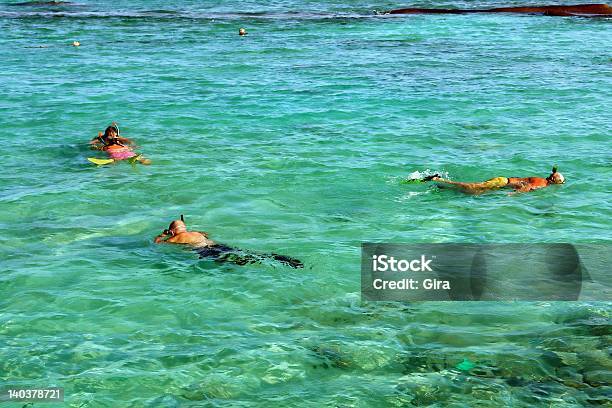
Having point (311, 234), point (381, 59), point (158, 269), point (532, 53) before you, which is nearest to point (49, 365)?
point (158, 269)

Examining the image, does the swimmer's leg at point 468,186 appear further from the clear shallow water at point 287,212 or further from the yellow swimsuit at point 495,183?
the clear shallow water at point 287,212

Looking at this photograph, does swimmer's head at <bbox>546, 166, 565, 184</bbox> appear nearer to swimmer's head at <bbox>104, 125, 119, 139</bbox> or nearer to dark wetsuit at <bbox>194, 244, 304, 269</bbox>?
dark wetsuit at <bbox>194, 244, 304, 269</bbox>

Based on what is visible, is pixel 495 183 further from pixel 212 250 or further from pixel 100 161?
pixel 100 161

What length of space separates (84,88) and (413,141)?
12.3 m

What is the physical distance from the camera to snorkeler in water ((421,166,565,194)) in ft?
56.7

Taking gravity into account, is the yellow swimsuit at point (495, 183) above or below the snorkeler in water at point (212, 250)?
→ above

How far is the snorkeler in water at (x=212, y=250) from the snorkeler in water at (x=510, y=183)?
4.85 m

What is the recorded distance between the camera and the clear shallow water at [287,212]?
10.7 m

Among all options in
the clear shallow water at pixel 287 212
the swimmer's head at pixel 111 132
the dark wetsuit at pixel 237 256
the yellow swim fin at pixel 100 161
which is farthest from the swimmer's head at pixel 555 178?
the swimmer's head at pixel 111 132

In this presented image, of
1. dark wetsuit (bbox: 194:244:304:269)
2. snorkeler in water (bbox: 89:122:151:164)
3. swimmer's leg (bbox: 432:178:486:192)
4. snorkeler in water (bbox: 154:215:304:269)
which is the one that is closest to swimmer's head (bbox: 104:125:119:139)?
snorkeler in water (bbox: 89:122:151:164)

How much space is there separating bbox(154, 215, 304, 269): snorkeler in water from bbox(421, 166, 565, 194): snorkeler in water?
4849 millimetres

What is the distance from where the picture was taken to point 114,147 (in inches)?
796

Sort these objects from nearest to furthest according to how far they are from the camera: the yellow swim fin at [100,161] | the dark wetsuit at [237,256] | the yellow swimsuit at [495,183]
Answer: the dark wetsuit at [237,256], the yellow swimsuit at [495,183], the yellow swim fin at [100,161]

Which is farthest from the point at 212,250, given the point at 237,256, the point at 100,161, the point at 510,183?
the point at 510,183
